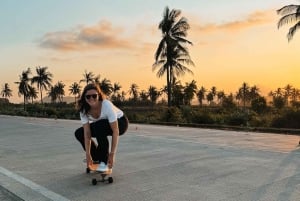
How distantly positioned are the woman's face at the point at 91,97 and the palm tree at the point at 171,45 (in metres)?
37.5

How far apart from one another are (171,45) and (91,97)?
38.0m

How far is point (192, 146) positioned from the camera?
35.0 feet

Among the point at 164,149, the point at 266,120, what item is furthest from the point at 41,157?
the point at 266,120

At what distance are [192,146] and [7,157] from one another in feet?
14.5

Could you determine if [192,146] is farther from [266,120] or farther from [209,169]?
[266,120]

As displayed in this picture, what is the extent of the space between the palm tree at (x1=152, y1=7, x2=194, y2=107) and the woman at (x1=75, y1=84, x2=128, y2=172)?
37.3 m

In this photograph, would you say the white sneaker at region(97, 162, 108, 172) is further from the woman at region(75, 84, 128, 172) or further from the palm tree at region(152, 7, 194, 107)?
the palm tree at region(152, 7, 194, 107)

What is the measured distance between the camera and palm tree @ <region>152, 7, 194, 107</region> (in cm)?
4381

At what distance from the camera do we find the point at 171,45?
1719 inches

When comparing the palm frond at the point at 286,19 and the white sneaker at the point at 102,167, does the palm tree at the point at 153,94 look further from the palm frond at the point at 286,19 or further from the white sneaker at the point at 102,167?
the white sneaker at the point at 102,167

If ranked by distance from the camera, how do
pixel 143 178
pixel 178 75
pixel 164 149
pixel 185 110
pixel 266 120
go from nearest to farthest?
pixel 143 178, pixel 164 149, pixel 266 120, pixel 185 110, pixel 178 75

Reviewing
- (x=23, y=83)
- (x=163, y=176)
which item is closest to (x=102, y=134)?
(x=163, y=176)

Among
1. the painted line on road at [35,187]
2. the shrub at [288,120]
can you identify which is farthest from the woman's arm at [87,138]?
the shrub at [288,120]

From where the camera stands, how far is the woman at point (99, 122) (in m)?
6.22
